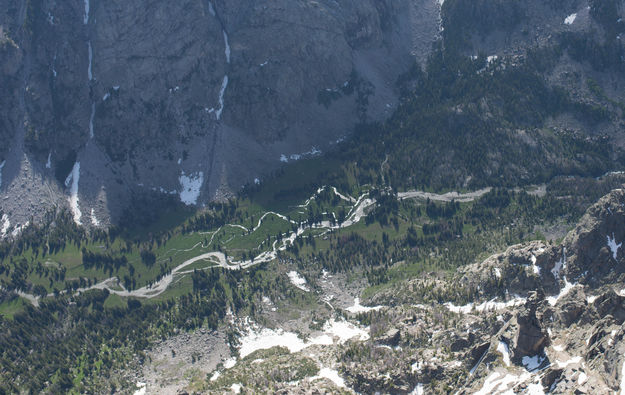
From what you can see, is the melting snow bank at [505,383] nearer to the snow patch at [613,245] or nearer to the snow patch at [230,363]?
the snow patch at [613,245]

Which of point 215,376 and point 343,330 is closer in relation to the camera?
point 215,376

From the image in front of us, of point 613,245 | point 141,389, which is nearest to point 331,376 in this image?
point 141,389

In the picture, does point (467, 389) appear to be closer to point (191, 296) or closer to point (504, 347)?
point (504, 347)

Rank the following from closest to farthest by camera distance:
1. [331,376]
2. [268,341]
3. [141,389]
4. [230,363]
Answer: [331,376] < [141,389] < [230,363] < [268,341]

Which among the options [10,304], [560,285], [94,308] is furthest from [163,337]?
[560,285]

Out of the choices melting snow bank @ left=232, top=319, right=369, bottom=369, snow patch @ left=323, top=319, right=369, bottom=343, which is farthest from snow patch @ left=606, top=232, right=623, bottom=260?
melting snow bank @ left=232, top=319, right=369, bottom=369

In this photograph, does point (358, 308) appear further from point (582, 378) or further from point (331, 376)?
point (582, 378)

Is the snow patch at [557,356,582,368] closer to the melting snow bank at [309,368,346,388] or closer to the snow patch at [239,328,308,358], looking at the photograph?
the melting snow bank at [309,368,346,388]
